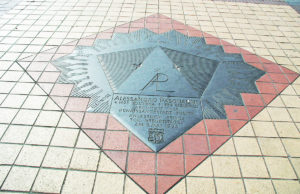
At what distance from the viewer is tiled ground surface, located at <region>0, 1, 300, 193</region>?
91.7 inches

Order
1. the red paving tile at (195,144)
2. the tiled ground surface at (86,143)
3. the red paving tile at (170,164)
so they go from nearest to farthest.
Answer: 1. the tiled ground surface at (86,143)
2. the red paving tile at (170,164)
3. the red paving tile at (195,144)

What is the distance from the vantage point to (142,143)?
266cm

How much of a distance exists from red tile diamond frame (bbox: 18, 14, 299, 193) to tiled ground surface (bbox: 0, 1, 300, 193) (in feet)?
0.28

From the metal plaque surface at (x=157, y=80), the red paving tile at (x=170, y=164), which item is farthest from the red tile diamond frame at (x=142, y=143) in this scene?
the metal plaque surface at (x=157, y=80)

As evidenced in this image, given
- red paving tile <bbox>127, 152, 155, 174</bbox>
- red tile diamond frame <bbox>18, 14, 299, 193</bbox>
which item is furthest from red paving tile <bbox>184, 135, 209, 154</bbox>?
red paving tile <bbox>127, 152, 155, 174</bbox>

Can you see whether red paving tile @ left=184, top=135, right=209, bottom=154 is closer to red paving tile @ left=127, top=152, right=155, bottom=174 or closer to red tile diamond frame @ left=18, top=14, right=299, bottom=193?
red tile diamond frame @ left=18, top=14, right=299, bottom=193

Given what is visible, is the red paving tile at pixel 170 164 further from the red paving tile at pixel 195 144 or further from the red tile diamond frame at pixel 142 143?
the red paving tile at pixel 195 144

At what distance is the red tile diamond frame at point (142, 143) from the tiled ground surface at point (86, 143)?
0.09 metres

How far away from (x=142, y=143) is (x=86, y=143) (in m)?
0.70

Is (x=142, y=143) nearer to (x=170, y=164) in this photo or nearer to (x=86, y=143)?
(x=170, y=164)

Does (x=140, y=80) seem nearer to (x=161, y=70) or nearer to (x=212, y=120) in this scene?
(x=161, y=70)

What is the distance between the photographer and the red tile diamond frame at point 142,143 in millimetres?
2439

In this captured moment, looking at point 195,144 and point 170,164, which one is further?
point 195,144

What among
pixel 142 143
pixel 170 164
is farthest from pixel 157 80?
pixel 170 164
